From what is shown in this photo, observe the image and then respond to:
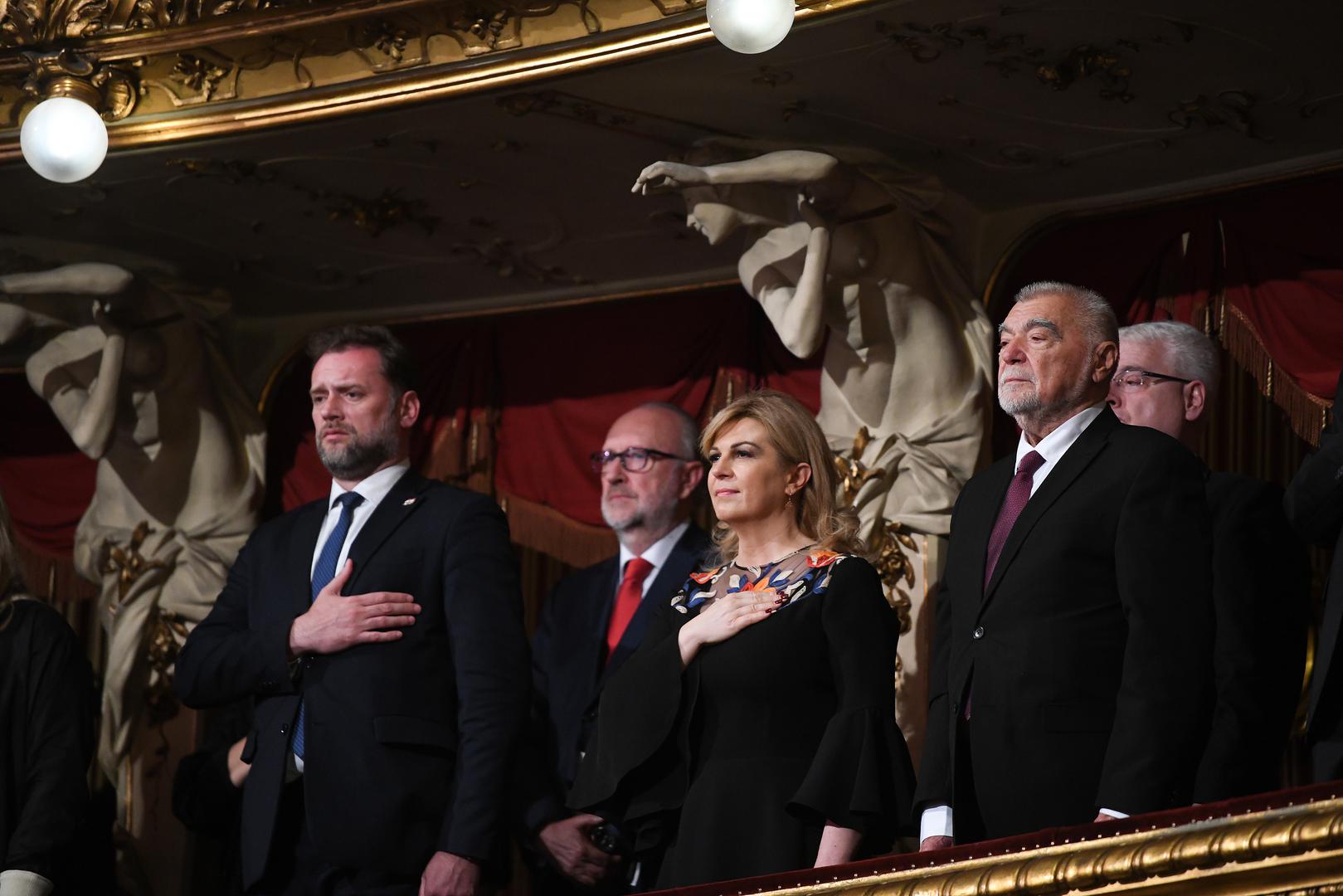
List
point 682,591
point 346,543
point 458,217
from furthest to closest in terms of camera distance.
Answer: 1. point 458,217
2. point 346,543
3. point 682,591

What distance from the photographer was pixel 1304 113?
579cm

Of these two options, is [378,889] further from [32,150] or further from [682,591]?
[32,150]

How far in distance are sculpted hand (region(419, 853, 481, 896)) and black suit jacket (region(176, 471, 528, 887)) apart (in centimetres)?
3

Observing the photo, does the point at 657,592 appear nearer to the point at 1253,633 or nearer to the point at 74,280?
the point at 1253,633

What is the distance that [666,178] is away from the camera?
5.48m

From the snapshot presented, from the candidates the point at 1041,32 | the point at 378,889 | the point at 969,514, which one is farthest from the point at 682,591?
the point at 1041,32

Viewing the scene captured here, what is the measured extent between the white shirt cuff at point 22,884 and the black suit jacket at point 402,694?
1.82 feet

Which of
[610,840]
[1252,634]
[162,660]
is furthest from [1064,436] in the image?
[162,660]

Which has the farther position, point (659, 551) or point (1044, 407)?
point (659, 551)

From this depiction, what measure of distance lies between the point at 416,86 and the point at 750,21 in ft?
4.66

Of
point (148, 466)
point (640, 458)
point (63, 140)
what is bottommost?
point (640, 458)

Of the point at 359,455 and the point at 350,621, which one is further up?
the point at 359,455

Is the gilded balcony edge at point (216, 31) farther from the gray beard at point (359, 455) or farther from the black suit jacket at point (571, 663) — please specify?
the black suit jacket at point (571, 663)

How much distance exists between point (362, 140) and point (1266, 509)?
10.5 ft
